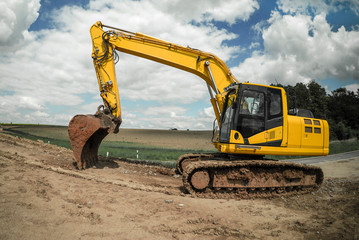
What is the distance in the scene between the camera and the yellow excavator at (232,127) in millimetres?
7156

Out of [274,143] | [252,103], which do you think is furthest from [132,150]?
[274,143]

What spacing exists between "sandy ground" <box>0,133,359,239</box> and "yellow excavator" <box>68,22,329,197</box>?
1.86 feet

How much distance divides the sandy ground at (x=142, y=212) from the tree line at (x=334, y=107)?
34080 millimetres

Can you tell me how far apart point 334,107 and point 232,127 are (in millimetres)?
56420

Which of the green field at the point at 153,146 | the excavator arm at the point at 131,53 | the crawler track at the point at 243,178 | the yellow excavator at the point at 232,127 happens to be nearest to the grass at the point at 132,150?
the green field at the point at 153,146

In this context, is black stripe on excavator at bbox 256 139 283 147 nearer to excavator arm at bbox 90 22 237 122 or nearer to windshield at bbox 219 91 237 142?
windshield at bbox 219 91 237 142

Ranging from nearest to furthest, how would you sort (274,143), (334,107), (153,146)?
(274,143), (153,146), (334,107)

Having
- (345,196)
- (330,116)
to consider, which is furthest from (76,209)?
(330,116)

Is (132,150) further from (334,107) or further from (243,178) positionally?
(334,107)

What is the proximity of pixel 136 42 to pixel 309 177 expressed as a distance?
8.06 meters

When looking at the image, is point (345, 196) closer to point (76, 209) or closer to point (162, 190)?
point (162, 190)

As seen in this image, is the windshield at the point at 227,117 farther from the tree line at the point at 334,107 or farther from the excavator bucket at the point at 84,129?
the tree line at the point at 334,107

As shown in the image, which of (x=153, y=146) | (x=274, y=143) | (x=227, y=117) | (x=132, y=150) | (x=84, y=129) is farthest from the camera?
(x=153, y=146)

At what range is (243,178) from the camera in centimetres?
723
